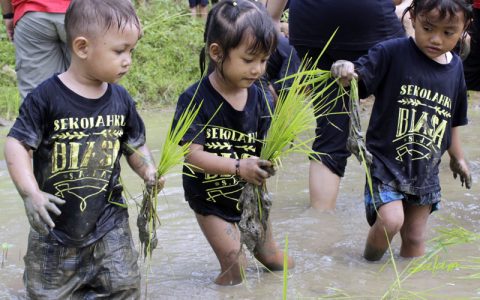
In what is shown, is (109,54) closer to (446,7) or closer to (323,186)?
(446,7)

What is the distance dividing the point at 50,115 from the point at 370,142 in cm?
173

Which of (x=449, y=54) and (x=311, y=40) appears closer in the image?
(x=449, y=54)

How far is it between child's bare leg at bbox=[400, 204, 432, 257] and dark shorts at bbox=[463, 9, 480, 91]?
1.72m

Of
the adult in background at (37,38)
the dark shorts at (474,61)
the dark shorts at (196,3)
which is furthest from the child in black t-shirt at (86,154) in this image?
the dark shorts at (196,3)

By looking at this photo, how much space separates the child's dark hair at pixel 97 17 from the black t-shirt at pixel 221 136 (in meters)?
0.54

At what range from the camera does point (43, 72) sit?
5465 mm

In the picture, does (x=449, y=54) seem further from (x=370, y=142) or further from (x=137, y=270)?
(x=137, y=270)

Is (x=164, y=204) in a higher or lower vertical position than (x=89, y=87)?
lower

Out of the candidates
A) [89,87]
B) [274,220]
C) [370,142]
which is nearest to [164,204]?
[274,220]

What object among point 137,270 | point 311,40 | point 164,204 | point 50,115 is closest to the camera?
point 50,115

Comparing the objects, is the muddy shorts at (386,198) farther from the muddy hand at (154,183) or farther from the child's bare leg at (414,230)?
the muddy hand at (154,183)

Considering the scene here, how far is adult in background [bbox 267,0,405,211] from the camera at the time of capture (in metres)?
4.74

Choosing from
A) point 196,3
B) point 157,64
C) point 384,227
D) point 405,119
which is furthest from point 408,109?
point 196,3

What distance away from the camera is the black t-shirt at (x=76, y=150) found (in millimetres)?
3279
